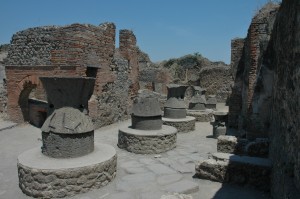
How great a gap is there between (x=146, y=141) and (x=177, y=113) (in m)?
3.47

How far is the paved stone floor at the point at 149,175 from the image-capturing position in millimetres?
4504

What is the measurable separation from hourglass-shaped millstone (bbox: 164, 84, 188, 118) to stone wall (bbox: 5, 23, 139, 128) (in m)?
2.15

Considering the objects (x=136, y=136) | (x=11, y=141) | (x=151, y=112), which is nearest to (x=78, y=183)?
(x=136, y=136)

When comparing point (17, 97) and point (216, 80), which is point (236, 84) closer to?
point (17, 97)

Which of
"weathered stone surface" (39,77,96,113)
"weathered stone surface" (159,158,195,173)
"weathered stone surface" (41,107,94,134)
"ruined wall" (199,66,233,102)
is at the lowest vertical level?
"weathered stone surface" (159,158,195,173)

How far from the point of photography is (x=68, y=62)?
28.3ft

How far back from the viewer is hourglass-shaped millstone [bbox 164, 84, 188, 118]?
1027 centimetres

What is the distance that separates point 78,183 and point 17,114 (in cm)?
625

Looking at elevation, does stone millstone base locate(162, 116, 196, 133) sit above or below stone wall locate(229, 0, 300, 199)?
below

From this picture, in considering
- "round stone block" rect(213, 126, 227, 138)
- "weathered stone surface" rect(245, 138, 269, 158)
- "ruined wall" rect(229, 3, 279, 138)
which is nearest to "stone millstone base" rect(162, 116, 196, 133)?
"round stone block" rect(213, 126, 227, 138)

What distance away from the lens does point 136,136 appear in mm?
7062

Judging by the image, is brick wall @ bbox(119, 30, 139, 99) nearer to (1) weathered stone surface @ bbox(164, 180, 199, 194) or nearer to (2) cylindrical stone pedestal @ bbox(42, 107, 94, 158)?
(2) cylindrical stone pedestal @ bbox(42, 107, 94, 158)

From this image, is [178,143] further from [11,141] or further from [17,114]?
[17,114]

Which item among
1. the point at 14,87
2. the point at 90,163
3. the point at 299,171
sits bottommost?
the point at 90,163
